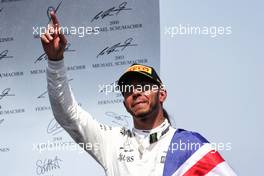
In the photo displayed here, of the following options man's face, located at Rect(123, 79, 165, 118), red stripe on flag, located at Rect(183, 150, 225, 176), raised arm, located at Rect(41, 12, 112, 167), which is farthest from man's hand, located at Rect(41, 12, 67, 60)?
red stripe on flag, located at Rect(183, 150, 225, 176)

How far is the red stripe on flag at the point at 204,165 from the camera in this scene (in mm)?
1517

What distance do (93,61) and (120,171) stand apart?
173 centimetres

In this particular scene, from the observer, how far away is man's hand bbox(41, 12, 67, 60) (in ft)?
4.49

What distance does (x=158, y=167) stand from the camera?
Answer: 1496mm

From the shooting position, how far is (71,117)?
→ 1496mm

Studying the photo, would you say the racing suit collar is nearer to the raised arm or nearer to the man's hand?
the raised arm

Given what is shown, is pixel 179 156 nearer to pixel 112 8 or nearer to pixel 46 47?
pixel 46 47

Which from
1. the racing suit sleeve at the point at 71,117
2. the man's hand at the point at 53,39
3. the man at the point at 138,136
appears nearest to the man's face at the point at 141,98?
the man at the point at 138,136

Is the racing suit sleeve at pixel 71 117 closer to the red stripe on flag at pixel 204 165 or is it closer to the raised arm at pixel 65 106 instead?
the raised arm at pixel 65 106

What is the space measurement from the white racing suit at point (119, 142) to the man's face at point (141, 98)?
0.07 metres

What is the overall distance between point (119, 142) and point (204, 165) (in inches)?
9.9

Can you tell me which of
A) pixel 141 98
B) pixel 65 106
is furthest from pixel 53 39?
pixel 141 98

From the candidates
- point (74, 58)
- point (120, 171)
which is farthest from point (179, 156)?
point (74, 58)

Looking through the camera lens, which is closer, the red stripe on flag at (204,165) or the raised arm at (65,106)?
the raised arm at (65,106)
